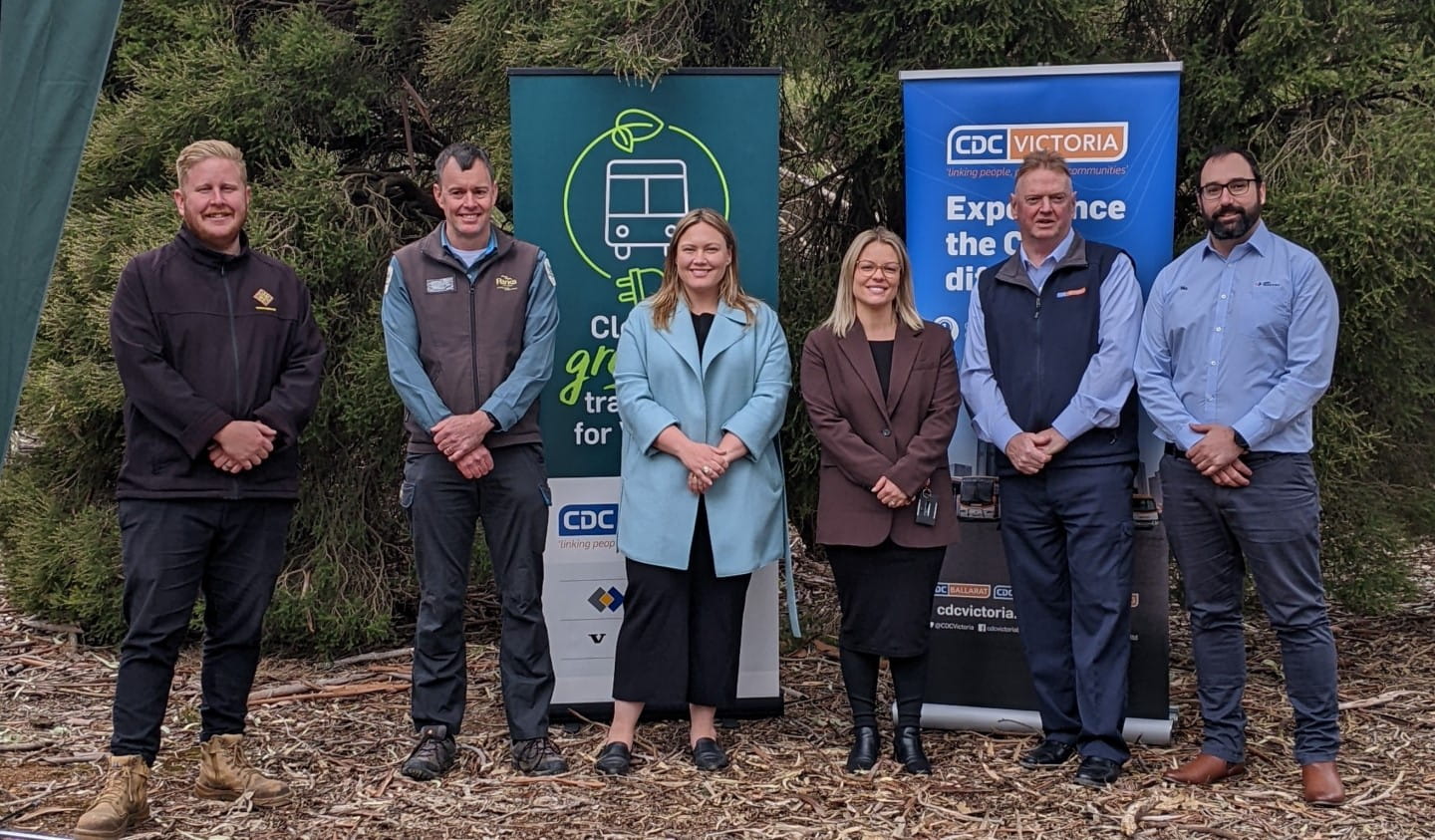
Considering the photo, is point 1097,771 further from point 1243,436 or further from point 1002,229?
point 1002,229

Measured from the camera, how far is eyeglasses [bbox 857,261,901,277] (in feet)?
15.5

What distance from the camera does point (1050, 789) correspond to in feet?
14.9

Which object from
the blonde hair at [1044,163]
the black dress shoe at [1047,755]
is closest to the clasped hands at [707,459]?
the blonde hair at [1044,163]

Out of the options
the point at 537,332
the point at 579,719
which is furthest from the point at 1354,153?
the point at 579,719

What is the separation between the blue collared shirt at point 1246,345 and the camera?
4316mm

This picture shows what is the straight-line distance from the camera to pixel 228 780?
442cm

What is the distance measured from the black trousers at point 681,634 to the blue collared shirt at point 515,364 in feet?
2.36

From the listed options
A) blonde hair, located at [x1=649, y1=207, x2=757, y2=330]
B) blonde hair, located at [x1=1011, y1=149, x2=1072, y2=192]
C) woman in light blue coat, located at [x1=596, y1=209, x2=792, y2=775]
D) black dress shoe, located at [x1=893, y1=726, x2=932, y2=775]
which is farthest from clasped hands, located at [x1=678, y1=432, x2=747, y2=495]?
blonde hair, located at [x1=1011, y1=149, x2=1072, y2=192]

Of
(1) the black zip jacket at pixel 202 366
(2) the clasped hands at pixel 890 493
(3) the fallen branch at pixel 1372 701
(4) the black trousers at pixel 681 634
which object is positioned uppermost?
(1) the black zip jacket at pixel 202 366

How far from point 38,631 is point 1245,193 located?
19.2 feet

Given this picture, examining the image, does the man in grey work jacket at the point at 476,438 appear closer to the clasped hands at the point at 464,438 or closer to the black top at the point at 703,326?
the clasped hands at the point at 464,438

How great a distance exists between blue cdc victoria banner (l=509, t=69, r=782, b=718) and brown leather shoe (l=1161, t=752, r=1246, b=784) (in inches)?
64.0

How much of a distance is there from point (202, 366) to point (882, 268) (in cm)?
223

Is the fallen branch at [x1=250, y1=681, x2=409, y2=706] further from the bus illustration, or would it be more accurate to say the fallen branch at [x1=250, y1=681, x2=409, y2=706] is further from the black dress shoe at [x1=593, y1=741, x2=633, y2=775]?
the bus illustration
